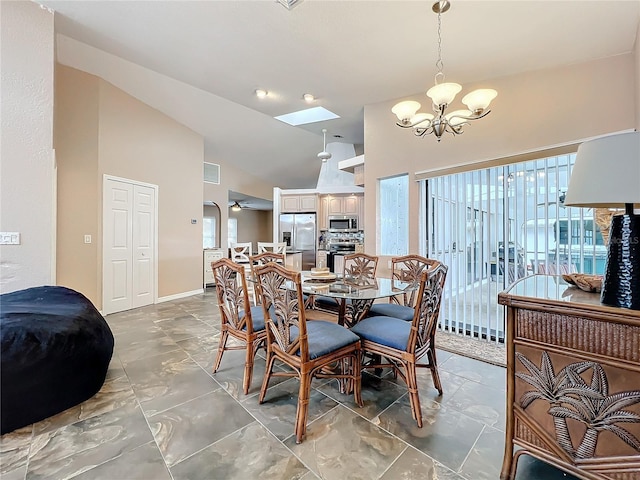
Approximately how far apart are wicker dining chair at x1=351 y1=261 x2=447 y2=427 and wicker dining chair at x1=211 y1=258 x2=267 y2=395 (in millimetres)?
806

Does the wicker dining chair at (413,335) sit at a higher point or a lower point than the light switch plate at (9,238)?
lower

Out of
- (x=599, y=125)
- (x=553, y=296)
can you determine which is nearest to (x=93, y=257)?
(x=553, y=296)

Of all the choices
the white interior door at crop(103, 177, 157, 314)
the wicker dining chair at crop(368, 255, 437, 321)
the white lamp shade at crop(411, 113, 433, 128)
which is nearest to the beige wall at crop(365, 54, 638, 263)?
the wicker dining chair at crop(368, 255, 437, 321)

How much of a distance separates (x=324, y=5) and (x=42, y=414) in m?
3.69

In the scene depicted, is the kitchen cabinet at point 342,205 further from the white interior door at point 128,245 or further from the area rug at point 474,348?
the area rug at point 474,348

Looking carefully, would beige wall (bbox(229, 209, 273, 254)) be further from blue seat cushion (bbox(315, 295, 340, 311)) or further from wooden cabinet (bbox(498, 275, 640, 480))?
wooden cabinet (bbox(498, 275, 640, 480))

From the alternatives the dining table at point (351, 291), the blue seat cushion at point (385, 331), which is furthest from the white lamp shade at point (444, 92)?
the blue seat cushion at point (385, 331)

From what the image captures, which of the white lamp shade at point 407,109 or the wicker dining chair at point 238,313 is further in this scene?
the white lamp shade at point 407,109

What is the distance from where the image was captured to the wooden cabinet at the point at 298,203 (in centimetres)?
695

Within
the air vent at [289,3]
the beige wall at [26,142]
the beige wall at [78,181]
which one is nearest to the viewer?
the air vent at [289,3]

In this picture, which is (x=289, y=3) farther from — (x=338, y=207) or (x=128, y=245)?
(x=338, y=207)

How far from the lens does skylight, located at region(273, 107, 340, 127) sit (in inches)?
193

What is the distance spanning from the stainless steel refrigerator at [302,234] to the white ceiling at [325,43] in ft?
9.77

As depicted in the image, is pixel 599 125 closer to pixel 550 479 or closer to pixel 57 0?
pixel 550 479
